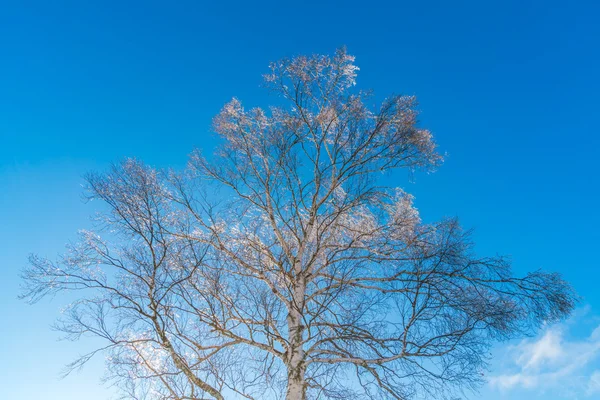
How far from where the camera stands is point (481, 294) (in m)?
6.21

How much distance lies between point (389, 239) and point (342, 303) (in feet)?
4.44

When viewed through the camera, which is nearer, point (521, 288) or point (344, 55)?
point (521, 288)

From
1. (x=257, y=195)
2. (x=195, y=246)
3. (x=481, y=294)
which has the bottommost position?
(x=481, y=294)

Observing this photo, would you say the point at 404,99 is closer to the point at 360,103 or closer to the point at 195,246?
the point at 360,103

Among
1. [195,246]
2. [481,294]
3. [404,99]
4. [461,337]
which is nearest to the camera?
[461,337]

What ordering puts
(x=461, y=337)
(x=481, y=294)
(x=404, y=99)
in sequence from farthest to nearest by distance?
1. (x=404, y=99)
2. (x=481, y=294)
3. (x=461, y=337)

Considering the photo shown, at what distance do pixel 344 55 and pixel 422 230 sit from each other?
135 inches

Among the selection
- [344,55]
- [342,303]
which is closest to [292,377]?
[342,303]

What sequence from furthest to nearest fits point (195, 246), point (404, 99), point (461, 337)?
point (404, 99) → point (195, 246) → point (461, 337)

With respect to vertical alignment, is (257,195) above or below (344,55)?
below

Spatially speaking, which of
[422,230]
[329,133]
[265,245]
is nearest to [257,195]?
[265,245]

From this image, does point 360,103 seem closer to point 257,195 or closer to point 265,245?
point 257,195

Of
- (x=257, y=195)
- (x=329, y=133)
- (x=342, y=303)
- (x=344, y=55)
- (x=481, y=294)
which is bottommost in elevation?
(x=481, y=294)

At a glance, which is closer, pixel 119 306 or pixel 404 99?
pixel 119 306
